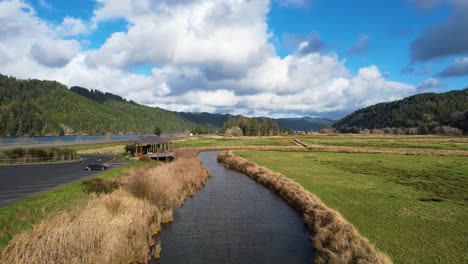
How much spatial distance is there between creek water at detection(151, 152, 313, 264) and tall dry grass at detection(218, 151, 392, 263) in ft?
2.99

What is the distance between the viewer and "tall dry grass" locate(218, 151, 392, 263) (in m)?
15.5

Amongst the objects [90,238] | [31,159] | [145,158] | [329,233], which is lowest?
[329,233]

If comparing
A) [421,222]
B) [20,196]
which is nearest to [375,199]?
[421,222]

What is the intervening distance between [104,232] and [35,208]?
10439 millimetres

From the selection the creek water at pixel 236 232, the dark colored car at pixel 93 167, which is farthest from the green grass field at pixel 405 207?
the dark colored car at pixel 93 167

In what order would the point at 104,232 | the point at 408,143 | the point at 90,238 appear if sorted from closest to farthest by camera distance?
1. the point at 90,238
2. the point at 104,232
3. the point at 408,143

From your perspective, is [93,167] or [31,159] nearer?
[93,167]

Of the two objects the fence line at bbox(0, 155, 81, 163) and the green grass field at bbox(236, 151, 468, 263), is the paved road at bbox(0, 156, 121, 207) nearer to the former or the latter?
the fence line at bbox(0, 155, 81, 163)

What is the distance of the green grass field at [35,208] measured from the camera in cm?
1933

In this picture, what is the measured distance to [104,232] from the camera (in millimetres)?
17656

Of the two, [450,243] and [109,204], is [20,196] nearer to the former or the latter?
[109,204]

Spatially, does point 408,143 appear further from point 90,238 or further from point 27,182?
point 90,238

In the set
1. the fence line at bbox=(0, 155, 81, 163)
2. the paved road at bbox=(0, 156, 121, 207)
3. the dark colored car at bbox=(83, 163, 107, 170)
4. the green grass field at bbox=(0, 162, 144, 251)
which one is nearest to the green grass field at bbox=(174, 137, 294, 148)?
the fence line at bbox=(0, 155, 81, 163)

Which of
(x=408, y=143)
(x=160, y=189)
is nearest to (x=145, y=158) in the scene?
(x=160, y=189)
